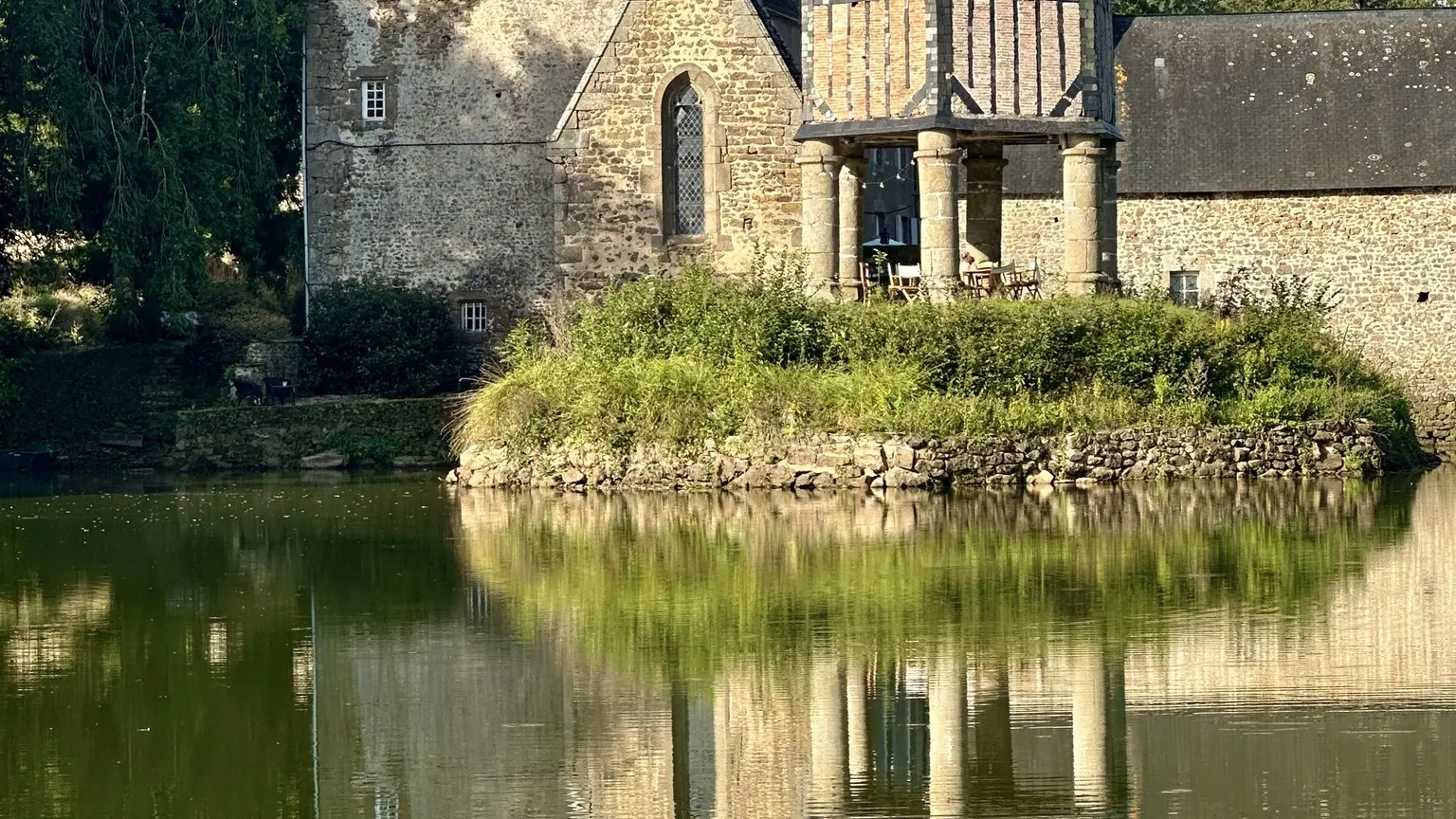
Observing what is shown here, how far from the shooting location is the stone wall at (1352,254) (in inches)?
1313

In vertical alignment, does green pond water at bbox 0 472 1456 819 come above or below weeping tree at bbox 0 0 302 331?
below

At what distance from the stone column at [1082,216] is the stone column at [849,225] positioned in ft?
8.75

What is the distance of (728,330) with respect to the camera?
87.7ft

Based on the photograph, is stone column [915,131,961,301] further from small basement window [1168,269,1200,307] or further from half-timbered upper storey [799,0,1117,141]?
small basement window [1168,269,1200,307]

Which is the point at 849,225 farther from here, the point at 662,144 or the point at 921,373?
the point at 921,373

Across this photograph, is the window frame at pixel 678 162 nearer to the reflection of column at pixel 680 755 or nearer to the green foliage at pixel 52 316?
the green foliage at pixel 52 316

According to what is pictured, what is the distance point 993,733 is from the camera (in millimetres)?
12125

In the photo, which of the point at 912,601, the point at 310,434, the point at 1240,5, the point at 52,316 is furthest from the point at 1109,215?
the point at 52,316

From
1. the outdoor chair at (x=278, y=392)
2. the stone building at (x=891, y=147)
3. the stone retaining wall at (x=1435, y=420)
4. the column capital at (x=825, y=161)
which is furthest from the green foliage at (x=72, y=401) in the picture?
the stone retaining wall at (x=1435, y=420)

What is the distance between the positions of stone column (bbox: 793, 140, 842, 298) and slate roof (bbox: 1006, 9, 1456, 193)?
6478 millimetres

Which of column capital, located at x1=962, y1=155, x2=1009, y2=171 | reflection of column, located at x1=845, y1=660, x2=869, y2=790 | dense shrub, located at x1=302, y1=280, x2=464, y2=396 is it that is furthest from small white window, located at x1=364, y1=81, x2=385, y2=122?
reflection of column, located at x1=845, y1=660, x2=869, y2=790

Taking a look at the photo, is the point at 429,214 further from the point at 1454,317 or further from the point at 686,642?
the point at 686,642

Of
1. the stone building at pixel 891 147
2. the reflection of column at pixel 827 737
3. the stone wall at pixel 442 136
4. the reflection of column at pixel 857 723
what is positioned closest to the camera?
the reflection of column at pixel 827 737

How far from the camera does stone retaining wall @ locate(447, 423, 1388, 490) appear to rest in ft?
83.3
